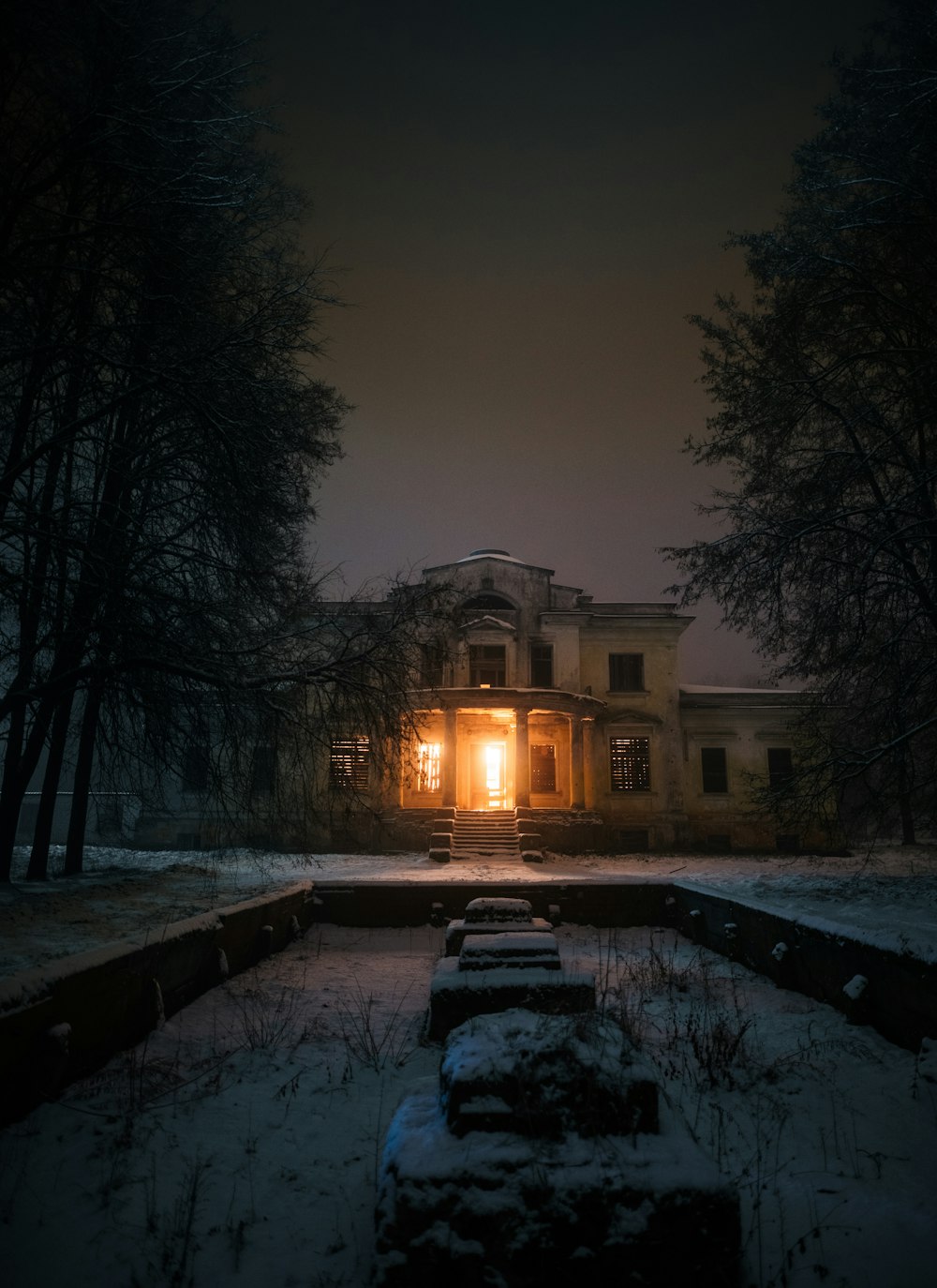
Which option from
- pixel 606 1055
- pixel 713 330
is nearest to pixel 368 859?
pixel 713 330

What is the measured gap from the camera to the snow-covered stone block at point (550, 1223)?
8.71ft

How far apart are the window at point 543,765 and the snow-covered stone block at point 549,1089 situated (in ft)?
81.6

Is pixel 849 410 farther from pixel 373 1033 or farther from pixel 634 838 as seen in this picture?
pixel 634 838

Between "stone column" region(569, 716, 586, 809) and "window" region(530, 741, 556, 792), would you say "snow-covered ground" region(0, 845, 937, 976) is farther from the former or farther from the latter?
"window" region(530, 741, 556, 792)

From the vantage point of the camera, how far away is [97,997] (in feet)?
17.2

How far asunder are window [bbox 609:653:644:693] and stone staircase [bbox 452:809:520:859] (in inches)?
286

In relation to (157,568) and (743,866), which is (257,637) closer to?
(157,568)

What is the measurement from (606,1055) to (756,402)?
11.4 metres

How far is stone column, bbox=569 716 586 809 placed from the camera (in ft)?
84.4

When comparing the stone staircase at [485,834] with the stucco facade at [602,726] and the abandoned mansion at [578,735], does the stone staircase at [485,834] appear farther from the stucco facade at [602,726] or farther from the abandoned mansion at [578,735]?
the stucco facade at [602,726]

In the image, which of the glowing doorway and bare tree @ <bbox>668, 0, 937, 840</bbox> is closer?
bare tree @ <bbox>668, 0, 937, 840</bbox>

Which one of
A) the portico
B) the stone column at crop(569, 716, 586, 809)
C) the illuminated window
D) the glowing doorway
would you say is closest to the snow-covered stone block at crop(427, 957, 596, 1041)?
the portico

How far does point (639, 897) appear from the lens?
39.2 ft

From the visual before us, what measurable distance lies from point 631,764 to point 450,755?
7668 millimetres
